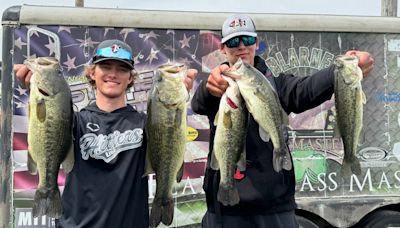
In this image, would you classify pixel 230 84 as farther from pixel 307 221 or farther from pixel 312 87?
pixel 307 221

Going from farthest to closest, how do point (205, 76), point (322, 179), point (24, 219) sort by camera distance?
point (322, 179)
point (205, 76)
point (24, 219)

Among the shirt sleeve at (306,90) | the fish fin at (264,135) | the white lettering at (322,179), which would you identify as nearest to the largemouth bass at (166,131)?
the fish fin at (264,135)

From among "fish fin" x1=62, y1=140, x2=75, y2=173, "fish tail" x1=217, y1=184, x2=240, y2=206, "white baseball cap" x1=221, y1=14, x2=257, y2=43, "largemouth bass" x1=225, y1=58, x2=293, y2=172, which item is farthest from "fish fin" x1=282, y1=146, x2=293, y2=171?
"fish fin" x1=62, y1=140, x2=75, y2=173

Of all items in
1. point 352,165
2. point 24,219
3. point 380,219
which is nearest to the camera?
point 352,165

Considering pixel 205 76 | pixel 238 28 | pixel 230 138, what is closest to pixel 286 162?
pixel 230 138

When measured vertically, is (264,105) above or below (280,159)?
above

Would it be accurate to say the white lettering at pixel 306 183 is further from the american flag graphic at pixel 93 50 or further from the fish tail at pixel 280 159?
the fish tail at pixel 280 159

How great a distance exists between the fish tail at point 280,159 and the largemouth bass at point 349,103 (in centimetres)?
49

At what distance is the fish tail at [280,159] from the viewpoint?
271 cm

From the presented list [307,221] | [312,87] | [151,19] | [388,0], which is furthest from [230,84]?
[388,0]

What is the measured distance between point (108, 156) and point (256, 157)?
0.89m

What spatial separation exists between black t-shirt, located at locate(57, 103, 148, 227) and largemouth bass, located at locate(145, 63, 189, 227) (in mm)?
112

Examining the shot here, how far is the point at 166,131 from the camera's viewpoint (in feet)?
8.91

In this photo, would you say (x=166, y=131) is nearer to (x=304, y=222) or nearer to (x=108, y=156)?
(x=108, y=156)
